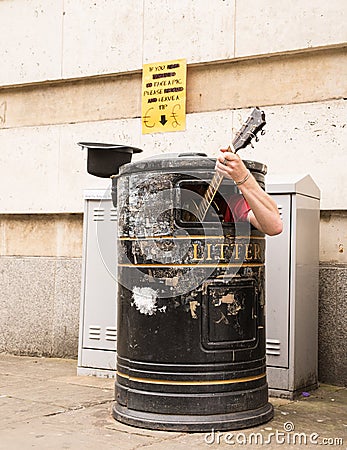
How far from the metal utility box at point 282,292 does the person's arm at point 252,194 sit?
37.6 inches

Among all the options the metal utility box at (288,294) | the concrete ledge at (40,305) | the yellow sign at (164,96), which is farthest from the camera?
the concrete ledge at (40,305)

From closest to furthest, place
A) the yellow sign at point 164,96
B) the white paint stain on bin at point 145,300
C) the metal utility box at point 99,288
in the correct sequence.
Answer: the white paint stain on bin at point 145,300
the metal utility box at point 99,288
the yellow sign at point 164,96

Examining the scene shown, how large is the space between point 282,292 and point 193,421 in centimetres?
139

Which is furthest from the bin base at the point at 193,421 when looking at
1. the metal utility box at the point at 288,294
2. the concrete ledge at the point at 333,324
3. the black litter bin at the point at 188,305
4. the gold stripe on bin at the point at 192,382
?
the concrete ledge at the point at 333,324

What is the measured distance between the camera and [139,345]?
4.47 metres

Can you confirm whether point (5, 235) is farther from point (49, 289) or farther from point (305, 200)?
point (305, 200)

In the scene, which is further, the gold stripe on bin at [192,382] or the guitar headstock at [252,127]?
the gold stripe on bin at [192,382]

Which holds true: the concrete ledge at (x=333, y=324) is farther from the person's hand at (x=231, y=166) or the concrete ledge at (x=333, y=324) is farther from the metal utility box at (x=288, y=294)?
the person's hand at (x=231, y=166)

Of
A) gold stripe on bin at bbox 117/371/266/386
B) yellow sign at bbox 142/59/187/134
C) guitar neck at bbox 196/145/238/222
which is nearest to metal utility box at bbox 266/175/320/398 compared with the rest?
gold stripe on bin at bbox 117/371/266/386

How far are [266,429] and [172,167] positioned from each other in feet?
5.32

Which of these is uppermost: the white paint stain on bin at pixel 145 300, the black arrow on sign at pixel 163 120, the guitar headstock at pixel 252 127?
the black arrow on sign at pixel 163 120

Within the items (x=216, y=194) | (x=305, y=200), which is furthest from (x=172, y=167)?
(x=305, y=200)

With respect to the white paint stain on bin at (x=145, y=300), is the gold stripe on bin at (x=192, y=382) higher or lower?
lower

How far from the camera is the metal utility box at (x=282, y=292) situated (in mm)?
5328
